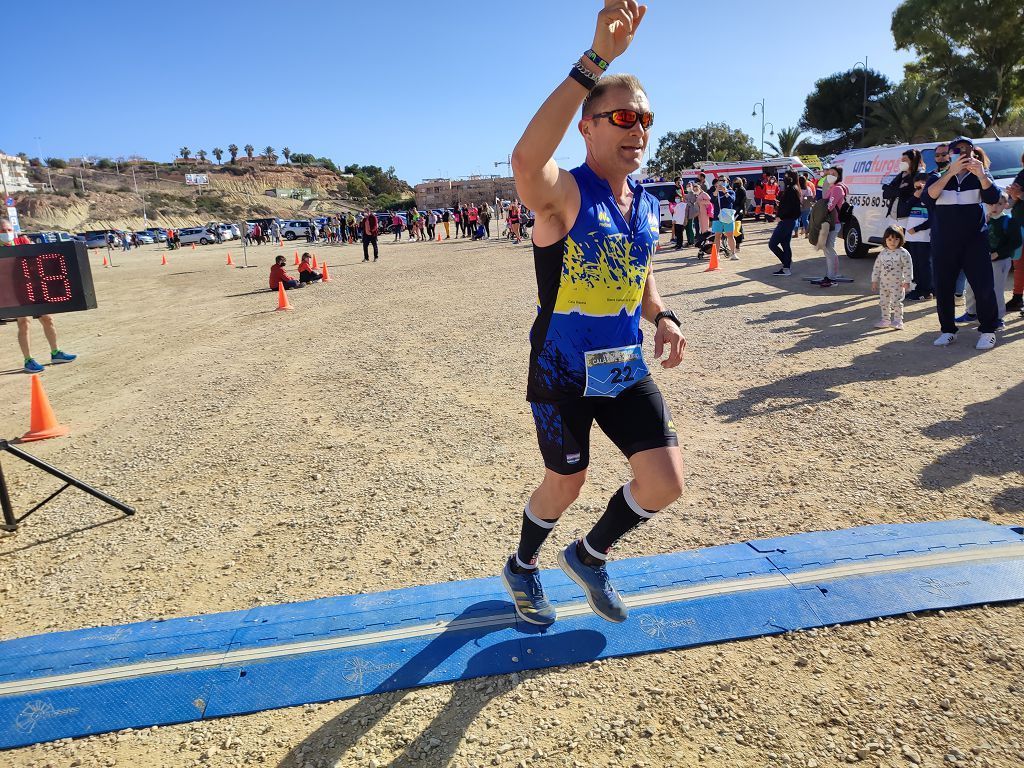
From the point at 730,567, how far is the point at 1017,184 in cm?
765

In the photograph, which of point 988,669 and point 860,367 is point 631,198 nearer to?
point 988,669

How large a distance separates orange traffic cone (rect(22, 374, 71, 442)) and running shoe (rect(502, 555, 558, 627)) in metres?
5.43

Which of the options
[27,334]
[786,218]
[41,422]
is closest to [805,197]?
[786,218]

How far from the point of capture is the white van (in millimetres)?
11297

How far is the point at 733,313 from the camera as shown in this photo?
9789mm

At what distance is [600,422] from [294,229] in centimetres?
5581

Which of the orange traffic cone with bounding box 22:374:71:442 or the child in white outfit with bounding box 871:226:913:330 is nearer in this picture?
the orange traffic cone with bounding box 22:374:71:442

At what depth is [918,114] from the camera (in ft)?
137

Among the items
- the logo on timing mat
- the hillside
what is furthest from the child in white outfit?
the hillside

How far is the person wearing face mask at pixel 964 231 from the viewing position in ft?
21.5

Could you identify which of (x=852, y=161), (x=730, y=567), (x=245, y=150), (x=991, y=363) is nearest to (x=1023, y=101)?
(x=852, y=161)

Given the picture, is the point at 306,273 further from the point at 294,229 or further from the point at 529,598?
the point at 294,229

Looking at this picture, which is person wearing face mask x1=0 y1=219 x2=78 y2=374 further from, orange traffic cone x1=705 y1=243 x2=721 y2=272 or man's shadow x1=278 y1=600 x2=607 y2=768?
orange traffic cone x1=705 y1=243 x2=721 y2=272

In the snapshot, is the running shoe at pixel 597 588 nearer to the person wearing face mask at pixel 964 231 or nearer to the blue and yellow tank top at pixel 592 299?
the blue and yellow tank top at pixel 592 299
